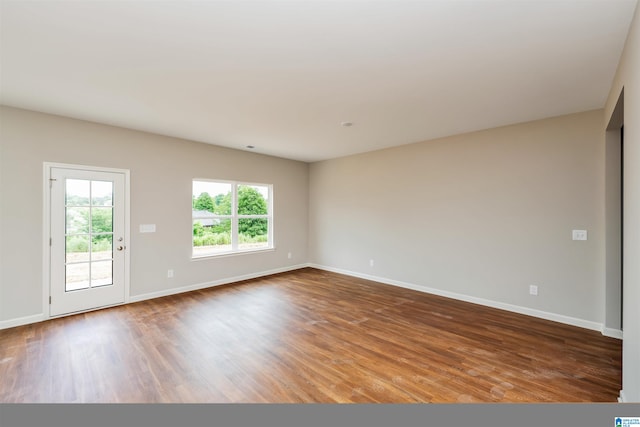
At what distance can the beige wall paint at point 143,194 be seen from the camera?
3.28m

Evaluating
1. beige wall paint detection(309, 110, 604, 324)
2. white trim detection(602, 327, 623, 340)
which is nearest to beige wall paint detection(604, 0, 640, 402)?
white trim detection(602, 327, 623, 340)

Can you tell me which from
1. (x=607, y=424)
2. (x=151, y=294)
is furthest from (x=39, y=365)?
(x=607, y=424)

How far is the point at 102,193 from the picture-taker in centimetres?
394

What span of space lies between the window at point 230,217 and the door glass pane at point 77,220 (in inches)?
58.7

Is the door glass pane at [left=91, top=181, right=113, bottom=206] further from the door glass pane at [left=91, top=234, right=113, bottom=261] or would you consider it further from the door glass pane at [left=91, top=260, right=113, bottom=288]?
the door glass pane at [left=91, top=260, right=113, bottom=288]

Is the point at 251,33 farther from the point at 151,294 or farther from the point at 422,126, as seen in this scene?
the point at 151,294

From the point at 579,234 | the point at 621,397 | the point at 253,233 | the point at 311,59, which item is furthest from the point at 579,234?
the point at 253,233

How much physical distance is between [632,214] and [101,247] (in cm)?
559

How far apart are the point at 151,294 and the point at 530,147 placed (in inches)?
237

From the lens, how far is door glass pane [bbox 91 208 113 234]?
12.7 feet

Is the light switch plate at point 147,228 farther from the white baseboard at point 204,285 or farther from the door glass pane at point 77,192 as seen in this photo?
the white baseboard at point 204,285

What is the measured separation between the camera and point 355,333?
3.15 meters

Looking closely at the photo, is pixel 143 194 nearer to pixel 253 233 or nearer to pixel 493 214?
pixel 253 233

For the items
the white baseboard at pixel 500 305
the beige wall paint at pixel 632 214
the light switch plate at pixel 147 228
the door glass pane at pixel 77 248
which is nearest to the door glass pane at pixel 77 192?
the door glass pane at pixel 77 248
